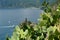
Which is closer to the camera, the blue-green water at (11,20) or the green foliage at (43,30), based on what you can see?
the green foliage at (43,30)

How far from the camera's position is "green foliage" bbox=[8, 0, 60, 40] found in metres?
1.51

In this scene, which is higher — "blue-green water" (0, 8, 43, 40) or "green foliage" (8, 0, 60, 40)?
"green foliage" (8, 0, 60, 40)

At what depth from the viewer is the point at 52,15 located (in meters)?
1.77

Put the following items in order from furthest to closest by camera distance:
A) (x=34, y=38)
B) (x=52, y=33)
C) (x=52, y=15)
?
(x=52, y=15)
(x=34, y=38)
(x=52, y=33)

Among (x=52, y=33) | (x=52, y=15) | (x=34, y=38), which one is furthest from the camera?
(x=52, y=15)

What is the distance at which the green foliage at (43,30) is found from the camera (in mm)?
1511

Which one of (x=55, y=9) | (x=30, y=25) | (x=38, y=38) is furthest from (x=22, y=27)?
(x=55, y=9)

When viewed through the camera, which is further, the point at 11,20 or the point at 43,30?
the point at 11,20

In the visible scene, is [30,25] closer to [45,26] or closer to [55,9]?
[45,26]

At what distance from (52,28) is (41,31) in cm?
16

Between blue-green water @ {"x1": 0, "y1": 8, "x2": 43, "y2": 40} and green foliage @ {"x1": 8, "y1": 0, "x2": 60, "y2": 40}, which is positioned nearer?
green foliage @ {"x1": 8, "y1": 0, "x2": 60, "y2": 40}

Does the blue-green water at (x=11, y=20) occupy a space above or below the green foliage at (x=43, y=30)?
below

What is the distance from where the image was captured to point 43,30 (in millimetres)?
1648

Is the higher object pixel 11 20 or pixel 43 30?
pixel 43 30
